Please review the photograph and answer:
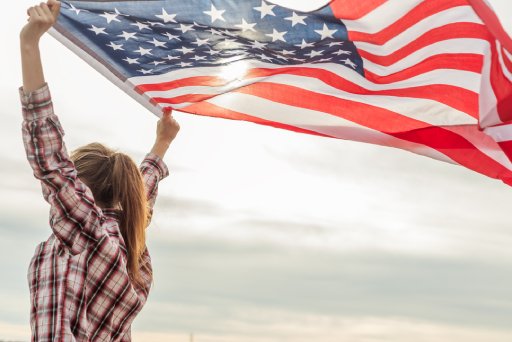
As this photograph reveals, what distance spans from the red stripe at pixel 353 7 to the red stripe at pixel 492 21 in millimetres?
786

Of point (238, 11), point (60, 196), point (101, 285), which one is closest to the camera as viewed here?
point (60, 196)

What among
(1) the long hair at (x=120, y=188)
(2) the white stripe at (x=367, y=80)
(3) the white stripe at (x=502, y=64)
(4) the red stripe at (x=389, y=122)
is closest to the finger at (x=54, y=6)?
(1) the long hair at (x=120, y=188)

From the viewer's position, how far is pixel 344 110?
8.23m

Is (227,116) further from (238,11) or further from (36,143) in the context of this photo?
(36,143)

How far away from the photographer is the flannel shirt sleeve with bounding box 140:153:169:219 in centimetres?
685

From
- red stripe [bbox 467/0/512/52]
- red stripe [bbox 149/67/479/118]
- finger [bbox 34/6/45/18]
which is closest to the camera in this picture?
finger [bbox 34/6/45/18]

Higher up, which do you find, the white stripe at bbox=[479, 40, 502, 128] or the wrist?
the white stripe at bbox=[479, 40, 502, 128]

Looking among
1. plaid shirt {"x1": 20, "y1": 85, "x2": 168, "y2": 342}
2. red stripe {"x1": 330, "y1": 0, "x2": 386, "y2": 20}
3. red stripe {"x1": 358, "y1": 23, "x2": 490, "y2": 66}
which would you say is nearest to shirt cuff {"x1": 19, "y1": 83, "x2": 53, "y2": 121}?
plaid shirt {"x1": 20, "y1": 85, "x2": 168, "y2": 342}

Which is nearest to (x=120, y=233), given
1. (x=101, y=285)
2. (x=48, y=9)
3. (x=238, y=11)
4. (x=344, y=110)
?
(x=101, y=285)

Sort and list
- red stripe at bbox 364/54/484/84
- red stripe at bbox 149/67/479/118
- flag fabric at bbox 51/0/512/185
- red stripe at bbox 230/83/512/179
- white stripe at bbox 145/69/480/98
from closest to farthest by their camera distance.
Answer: flag fabric at bbox 51/0/512/185 < red stripe at bbox 364/54/484/84 < white stripe at bbox 145/69/480/98 < red stripe at bbox 149/67/479/118 < red stripe at bbox 230/83/512/179

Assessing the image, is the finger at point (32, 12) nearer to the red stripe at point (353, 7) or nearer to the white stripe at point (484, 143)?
the red stripe at point (353, 7)

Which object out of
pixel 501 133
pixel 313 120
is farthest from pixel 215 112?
pixel 501 133

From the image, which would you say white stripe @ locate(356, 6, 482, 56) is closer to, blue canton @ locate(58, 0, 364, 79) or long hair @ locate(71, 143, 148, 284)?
blue canton @ locate(58, 0, 364, 79)

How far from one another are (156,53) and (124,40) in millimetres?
325
